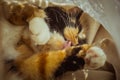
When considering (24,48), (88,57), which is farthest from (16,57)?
(88,57)

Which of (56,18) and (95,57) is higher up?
(56,18)

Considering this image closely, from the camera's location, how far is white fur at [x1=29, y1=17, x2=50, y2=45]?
1.01 meters

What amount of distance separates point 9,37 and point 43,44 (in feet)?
0.41

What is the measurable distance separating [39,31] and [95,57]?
0.79 ft

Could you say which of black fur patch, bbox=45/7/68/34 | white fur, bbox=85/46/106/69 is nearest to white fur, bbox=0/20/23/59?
black fur patch, bbox=45/7/68/34

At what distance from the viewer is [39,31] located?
40.1 inches

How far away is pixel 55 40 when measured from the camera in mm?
1027

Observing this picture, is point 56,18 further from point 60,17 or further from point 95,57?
point 95,57

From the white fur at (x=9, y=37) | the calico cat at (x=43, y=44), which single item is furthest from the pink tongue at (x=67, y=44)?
the white fur at (x=9, y=37)

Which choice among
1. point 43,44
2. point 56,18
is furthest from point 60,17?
point 43,44

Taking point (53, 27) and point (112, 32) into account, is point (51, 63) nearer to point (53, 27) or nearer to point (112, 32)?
point (53, 27)

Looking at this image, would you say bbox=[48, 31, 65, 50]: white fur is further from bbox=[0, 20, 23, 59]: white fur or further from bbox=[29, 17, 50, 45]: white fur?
bbox=[0, 20, 23, 59]: white fur

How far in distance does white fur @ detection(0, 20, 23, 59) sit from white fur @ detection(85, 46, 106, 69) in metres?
0.27

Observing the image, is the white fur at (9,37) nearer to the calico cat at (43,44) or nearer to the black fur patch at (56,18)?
the calico cat at (43,44)
